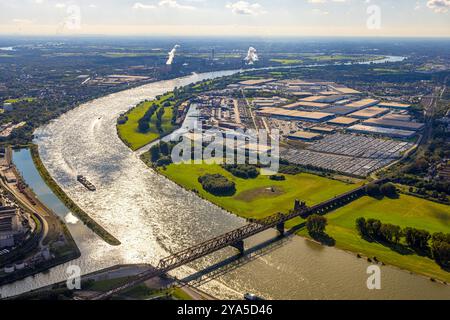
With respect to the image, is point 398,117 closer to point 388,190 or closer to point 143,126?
point 388,190

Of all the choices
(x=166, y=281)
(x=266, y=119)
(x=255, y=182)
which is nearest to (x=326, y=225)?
(x=255, y=182)

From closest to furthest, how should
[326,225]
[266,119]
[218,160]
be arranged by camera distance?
[326,225] < [218,160] < [266,119]

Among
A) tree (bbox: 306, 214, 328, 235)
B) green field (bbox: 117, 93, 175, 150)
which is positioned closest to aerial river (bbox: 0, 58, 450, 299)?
tree (bbox: 306, 214, 328, 235)

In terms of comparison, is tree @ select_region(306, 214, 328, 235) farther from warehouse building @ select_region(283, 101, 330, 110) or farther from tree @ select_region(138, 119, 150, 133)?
warehouse building @ select_region(283, 101, 330, 110)

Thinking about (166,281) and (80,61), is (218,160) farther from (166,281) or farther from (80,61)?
(80,61)

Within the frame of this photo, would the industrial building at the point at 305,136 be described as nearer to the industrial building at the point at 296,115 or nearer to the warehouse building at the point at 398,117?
the industrial building at the point at 296,115

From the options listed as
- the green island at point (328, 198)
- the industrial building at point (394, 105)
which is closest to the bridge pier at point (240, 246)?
the green island at point (328, 198)

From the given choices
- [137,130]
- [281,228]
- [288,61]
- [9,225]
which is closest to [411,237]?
[281,228]
